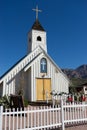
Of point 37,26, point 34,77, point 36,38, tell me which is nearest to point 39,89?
point 34,77

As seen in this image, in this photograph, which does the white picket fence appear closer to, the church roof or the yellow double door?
the yellow double door

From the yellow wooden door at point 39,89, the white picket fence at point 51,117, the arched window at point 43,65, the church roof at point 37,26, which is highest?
the church roof at point 37,26

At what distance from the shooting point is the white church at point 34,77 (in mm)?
21188

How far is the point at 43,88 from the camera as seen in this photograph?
72.1 feet

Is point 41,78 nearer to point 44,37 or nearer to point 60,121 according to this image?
point 44,37

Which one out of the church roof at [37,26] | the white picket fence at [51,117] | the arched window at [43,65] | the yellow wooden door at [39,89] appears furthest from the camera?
the church roof at [37,26]

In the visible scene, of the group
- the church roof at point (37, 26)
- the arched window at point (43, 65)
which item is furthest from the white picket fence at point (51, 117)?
the church roof at point (37, 26)

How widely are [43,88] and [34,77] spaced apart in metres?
1.40

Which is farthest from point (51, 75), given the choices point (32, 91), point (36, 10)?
point (36, 10)

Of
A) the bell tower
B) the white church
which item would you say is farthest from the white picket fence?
the bell tower

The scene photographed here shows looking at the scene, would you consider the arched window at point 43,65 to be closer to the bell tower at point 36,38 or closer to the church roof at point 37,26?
the bell tower at point 36,38

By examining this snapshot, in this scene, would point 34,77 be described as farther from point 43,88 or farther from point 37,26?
point 37,26

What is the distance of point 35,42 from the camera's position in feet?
76.9

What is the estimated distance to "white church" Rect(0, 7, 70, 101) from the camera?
21.2 meters
